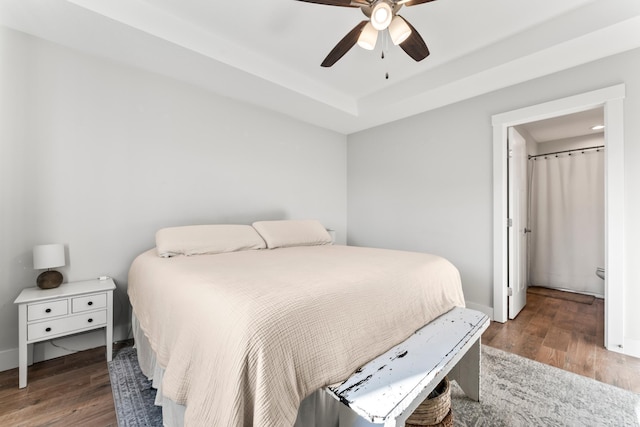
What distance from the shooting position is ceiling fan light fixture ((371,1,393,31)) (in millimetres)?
1549

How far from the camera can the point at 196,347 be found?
1.00 metres

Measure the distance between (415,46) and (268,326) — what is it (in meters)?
2.00

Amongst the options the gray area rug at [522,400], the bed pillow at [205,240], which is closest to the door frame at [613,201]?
the gray area rug at [522,400]

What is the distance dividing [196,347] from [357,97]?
322 cm

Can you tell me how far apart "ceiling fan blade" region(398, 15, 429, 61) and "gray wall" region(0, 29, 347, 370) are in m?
1.86

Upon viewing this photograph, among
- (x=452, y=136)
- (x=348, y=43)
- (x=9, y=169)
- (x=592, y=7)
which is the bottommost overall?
(x=9, y=169)

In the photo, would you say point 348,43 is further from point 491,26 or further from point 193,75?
point 193,75

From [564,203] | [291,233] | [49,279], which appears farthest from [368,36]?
[564,203]

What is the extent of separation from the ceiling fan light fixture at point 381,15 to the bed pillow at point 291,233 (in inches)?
73.6

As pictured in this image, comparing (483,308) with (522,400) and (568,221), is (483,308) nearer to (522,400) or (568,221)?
(522,400)

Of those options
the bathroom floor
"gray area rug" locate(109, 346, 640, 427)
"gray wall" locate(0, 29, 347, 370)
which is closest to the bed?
"gray area rug" locate(109, 346, 640, 427)

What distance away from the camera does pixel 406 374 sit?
1036 mm

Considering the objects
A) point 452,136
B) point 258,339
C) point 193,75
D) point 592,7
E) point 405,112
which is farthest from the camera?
point 405,112

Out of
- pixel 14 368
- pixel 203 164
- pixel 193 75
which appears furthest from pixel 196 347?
pixel 193 75
